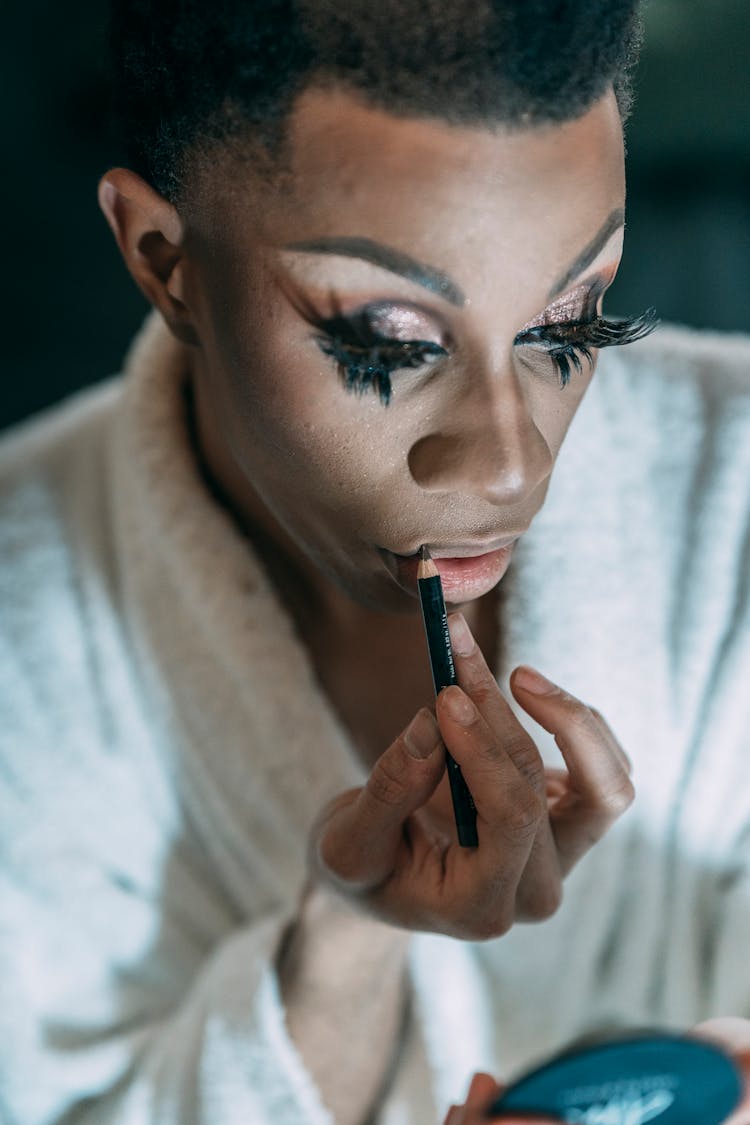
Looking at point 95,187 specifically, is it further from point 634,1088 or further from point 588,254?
point 634,1088

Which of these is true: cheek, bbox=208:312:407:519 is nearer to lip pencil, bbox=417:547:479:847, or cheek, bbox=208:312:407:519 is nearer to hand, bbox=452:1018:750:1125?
lip pencil, bbox=417:547:479:847

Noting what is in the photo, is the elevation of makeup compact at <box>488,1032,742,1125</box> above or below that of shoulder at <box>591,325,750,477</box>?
below

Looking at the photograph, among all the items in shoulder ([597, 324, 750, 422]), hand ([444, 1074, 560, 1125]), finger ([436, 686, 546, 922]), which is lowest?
hand ([444, 1074, 560, 1125])

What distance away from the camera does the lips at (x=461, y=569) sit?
0.37 metres

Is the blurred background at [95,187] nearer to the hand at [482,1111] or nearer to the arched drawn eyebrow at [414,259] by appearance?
the arched drawn eyebrow at [414,259]

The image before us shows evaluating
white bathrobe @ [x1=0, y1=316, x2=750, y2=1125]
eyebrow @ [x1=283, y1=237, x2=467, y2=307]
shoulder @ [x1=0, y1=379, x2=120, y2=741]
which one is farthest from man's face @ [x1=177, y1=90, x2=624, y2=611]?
shoulder @ [x1=0, y1=379, x2=120, y2=741]

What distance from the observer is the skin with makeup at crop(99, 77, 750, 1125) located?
0.98 ft

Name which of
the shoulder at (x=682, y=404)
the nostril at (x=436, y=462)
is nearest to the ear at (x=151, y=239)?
the nostril at (x=436, y=462)

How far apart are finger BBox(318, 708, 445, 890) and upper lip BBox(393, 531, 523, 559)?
51mm

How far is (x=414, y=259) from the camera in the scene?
301 millimetres

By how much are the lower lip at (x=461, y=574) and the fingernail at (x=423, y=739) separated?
4 cm

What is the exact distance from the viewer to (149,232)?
1.28 feet

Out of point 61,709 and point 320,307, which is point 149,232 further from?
point 61,709

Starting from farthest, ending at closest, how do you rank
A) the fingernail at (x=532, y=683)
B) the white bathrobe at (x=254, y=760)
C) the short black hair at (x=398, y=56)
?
1. the white bathrobe at (x=254, y=760)
2. the fingernail at (x=532, y=683)
3. the short black hair at (x=398, y=56)
